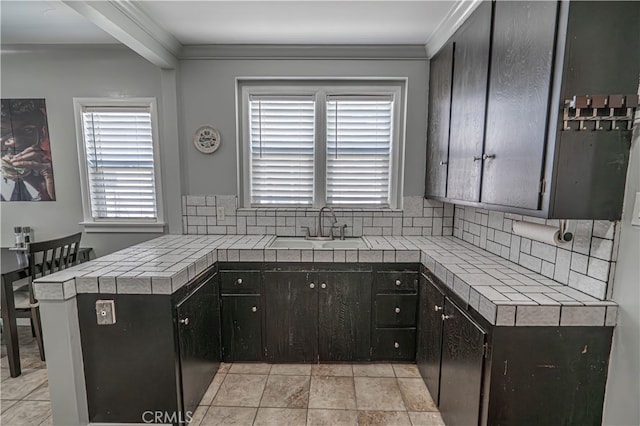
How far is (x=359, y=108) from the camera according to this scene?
2.48 meters

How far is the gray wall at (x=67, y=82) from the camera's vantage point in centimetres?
245

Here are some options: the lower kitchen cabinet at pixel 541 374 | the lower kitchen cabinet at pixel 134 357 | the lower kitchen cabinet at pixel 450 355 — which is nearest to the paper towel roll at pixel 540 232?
the lower kitchen cabinet at pixel 541 374

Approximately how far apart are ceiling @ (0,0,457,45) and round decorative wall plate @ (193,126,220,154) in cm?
68

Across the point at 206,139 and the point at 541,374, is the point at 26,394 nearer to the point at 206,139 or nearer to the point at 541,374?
the point at 206,139

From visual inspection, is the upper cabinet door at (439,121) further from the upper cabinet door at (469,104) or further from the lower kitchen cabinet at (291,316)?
the lower kitchen cabinet at (291,316)

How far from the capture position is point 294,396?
186cm

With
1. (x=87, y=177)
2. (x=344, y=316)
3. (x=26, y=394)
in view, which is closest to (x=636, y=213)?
(x=344, y=316)

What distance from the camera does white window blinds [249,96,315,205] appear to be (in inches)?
98.0

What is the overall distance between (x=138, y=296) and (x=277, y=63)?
199cm

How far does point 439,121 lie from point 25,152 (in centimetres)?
356

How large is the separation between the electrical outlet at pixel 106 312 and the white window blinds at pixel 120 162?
1301 millimetres

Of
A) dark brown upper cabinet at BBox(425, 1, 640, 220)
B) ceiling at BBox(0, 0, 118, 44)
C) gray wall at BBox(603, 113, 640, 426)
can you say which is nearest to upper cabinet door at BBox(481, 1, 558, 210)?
dark brown upper cabinet at BBox(425, 1, 640, 220)

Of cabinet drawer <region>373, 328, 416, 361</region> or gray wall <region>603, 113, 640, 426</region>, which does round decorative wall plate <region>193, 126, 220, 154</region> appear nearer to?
cabinet drawer <region>373, 328, 416, 361</region>

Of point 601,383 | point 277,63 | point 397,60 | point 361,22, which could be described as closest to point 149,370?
point 601,383
